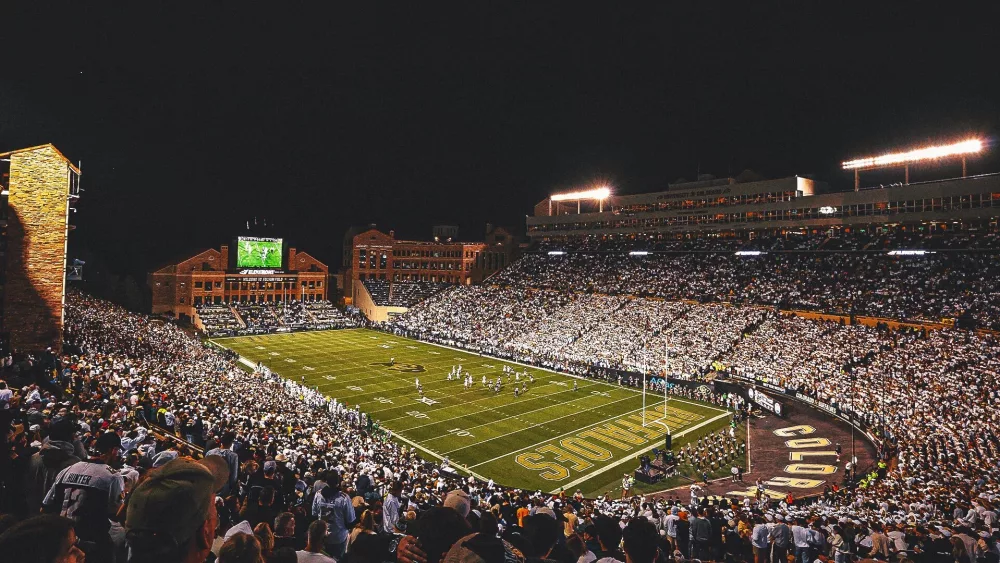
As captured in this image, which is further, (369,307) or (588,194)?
(369,307)

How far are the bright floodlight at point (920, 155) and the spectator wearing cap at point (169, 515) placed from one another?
54.2 metres

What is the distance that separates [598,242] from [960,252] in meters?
36.4

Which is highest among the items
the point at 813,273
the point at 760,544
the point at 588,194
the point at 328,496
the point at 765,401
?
the point at 588,194

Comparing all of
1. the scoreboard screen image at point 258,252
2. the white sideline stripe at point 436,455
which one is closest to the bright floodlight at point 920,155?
the white sideline stripe at point 436,455

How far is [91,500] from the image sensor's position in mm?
3938

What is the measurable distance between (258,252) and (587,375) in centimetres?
4947

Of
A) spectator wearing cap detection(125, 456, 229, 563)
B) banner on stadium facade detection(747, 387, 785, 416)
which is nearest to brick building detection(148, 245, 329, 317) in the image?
banner on stadium facade detection(747, 387, 785, 416)

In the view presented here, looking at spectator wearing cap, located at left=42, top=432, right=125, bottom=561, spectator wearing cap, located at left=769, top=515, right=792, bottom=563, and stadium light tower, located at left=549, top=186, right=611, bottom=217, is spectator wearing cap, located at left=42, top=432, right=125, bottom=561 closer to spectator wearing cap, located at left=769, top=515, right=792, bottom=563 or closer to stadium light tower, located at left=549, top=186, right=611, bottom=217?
spectator wearing cap, located at left=769, top=515, right=792, bottom=563

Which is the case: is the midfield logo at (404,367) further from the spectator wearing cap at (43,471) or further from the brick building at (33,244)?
the spectator wearing cap at (43,471)

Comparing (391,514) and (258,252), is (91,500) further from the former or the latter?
(258,252)

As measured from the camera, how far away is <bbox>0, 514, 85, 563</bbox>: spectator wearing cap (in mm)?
1965

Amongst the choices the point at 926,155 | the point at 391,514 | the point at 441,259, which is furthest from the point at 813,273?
the point at 441,259

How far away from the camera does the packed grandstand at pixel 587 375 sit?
4.82 m

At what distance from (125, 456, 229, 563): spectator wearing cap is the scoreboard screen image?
238 ft
